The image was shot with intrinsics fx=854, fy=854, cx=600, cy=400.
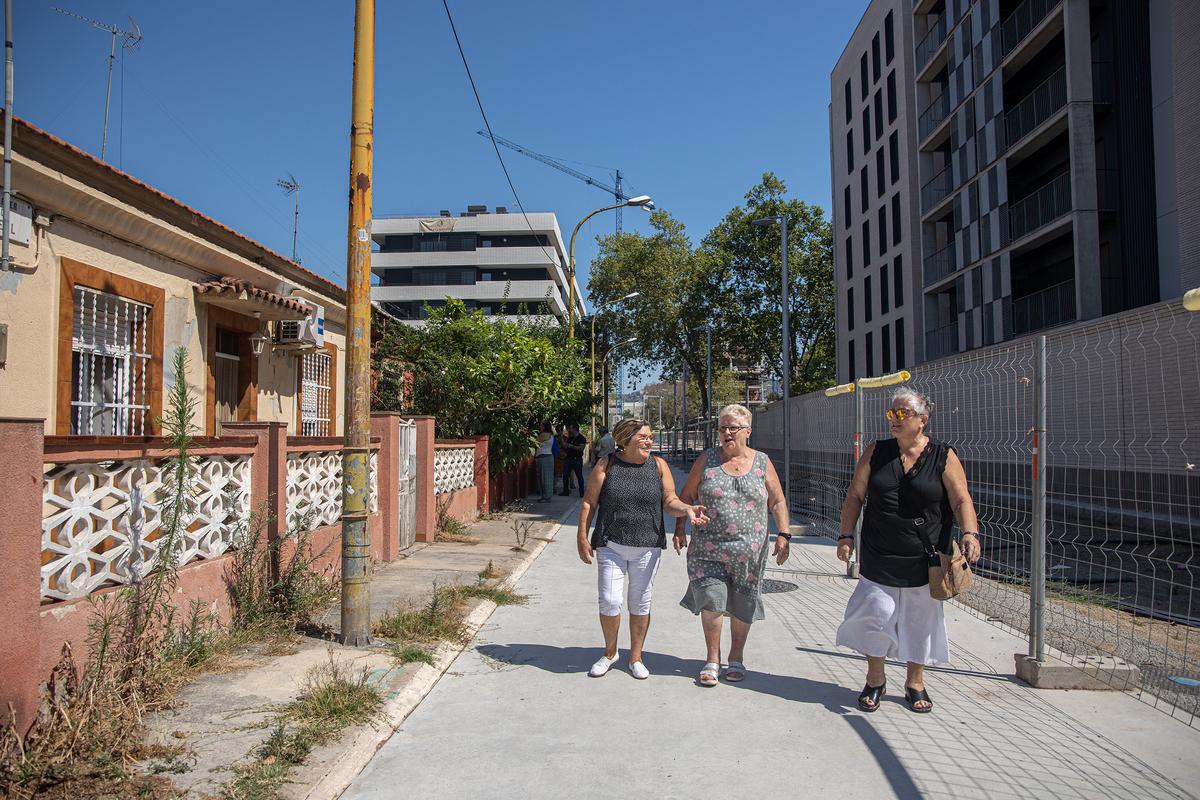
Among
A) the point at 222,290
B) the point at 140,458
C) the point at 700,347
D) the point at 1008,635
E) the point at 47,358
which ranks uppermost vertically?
the point at 700,347

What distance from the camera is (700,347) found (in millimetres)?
51188

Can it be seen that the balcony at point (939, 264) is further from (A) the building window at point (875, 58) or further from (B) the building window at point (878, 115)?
(A) the building window at point (875, 58)

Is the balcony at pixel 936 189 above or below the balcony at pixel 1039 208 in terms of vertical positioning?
above

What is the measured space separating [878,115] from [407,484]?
31243 millimetres

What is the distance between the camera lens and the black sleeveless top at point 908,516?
4551 millimetres

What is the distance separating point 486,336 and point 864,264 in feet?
85.2

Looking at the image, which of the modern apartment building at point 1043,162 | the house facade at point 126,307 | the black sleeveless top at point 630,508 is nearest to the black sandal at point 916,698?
the black sleeveless top at point 630,508

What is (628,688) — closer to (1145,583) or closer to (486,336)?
(1145,583)

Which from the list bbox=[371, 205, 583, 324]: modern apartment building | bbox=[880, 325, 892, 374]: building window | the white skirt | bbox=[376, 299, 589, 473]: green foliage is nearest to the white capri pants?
the white skirt

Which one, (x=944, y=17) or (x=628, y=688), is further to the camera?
(x=944, y=17)

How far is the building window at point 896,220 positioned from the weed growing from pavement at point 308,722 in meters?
31.9

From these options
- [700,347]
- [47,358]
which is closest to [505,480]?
[47,358]

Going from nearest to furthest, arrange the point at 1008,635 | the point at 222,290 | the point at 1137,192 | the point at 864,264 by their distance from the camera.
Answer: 1. the point at 1008,635
2. the point at 222,290
3. the point at 1137,192
4. the point at 864,264

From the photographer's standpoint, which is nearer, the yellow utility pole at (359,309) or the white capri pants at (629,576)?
the white capri pants at (629,576)
